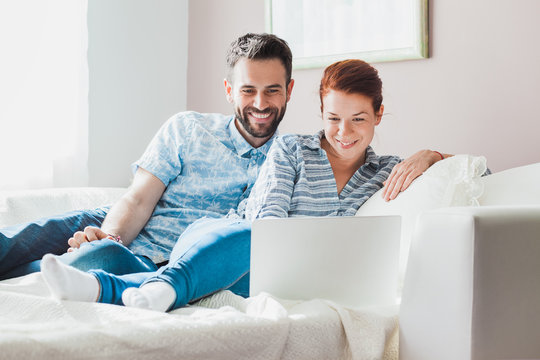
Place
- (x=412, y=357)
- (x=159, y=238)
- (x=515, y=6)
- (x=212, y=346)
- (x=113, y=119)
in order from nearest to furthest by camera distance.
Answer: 1. (x=212, y=346)
2. (x=412, y=357)
3. (x=159, y=238)
4. (x=515, y=6)
5. (x=113, y=119)

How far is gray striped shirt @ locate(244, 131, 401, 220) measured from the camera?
1.47 metres

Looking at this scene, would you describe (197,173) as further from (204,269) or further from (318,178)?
(204,269)

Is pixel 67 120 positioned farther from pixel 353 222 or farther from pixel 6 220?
pixel 353 222

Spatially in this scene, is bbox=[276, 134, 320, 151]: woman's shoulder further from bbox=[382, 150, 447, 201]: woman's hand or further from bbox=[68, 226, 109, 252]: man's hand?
bbox=[68, 226, 109, 252]: man's hand

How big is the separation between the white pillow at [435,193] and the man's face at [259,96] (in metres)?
0.46

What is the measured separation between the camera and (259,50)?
5.78ft

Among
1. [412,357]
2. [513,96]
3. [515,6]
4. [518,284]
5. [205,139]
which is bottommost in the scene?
[412,357]

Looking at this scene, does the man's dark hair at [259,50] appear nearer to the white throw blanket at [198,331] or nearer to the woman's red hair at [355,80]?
the woman's red hair at [355,80]

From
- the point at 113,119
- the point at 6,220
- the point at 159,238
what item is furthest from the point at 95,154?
the point at 159,238

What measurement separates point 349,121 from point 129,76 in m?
1.46

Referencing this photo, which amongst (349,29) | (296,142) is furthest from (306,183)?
(349,29)

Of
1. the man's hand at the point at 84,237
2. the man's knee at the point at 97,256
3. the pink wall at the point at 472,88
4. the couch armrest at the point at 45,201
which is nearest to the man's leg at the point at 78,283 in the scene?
the man's knee at the point at 97,256

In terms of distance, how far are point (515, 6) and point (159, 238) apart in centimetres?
133

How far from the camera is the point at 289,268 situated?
115cm
